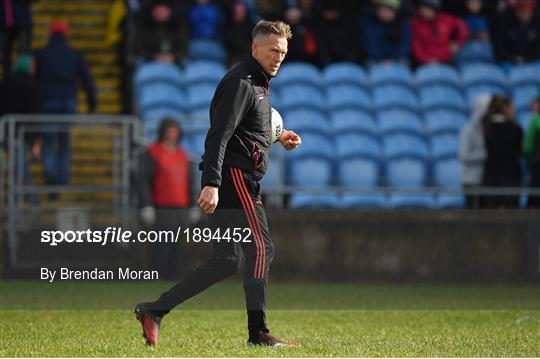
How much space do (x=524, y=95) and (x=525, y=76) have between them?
469mm

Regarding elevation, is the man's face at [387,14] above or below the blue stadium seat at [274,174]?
above

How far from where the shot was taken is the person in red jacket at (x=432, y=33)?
19.2 meters

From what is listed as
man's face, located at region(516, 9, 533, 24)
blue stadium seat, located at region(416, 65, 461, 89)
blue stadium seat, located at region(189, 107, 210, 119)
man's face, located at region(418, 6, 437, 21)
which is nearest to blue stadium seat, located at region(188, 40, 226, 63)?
blue stadium seat, located at region(189, 107, 210, 119)

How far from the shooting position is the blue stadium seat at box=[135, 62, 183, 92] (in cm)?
1784

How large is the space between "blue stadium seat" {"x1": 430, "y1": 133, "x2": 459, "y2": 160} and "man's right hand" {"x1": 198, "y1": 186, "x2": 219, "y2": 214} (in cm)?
985

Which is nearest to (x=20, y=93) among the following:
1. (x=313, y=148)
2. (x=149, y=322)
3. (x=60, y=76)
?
(x=60, y=76)

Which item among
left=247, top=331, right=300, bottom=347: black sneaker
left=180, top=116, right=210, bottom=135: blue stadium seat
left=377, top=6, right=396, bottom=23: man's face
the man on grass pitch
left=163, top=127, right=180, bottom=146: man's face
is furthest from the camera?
left=377, top=6, right=396, bottom=23: man's face

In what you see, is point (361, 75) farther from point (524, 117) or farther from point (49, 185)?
point (49, 185)

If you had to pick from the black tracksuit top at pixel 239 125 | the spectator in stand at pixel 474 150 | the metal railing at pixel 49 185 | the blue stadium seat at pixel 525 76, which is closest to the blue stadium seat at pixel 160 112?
the metal railing at pixel 49 185

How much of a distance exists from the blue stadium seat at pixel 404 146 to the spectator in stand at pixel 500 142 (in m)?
1.86

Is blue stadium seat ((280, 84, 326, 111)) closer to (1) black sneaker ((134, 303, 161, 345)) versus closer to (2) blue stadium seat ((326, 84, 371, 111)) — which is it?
(2) blue stadium seat ((326, 84, 371, 111))

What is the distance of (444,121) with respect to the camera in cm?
1788

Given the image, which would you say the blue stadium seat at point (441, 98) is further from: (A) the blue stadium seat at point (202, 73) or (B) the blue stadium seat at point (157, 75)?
(B) the blue stadium seat at point (157, 75)

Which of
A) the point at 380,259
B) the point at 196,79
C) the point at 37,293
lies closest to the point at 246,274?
the point at 37,293
